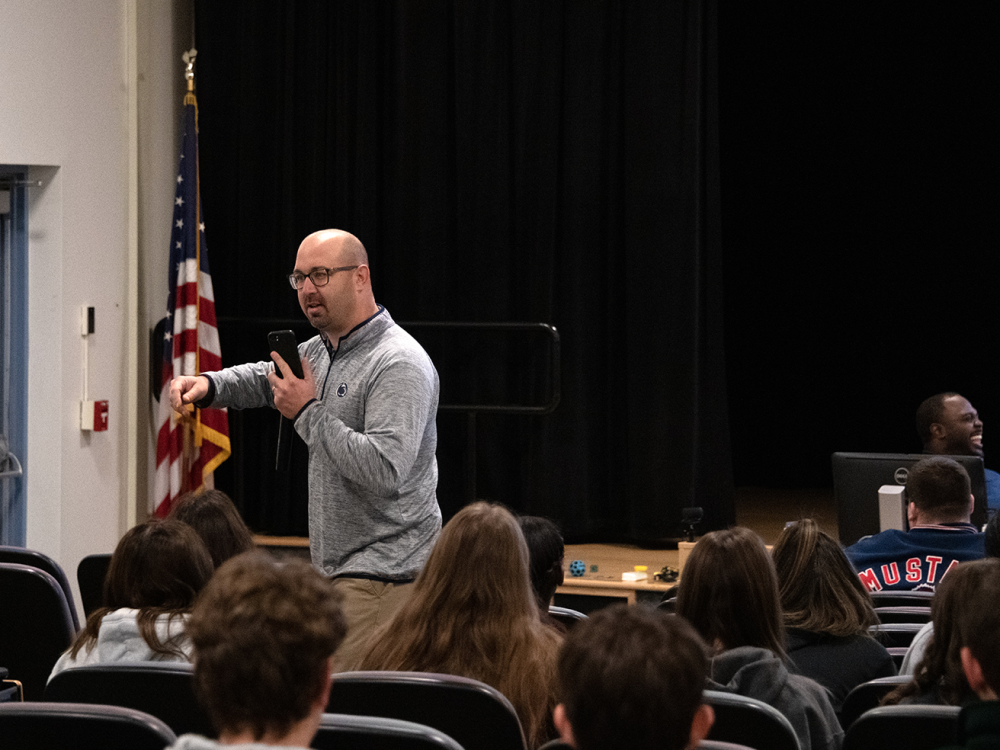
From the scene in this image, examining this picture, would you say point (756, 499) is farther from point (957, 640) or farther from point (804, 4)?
point (957, 640)

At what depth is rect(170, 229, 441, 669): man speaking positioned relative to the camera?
318 cm

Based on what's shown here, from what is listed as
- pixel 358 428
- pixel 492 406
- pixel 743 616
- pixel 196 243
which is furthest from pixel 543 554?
pixel 196 243

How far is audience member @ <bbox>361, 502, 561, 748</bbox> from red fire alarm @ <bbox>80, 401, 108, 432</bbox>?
3.83m

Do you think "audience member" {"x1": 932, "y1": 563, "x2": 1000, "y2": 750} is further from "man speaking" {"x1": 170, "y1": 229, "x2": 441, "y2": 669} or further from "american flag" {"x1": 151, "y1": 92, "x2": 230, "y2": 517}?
"american flag" {"x1": 151, "y1": 92, "x2": 230, "y2": 517}

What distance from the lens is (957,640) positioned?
2105 mm

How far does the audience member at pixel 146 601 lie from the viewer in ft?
8.36

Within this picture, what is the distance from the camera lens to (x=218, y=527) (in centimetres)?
324

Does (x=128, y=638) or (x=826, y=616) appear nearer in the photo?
(x=128, y=638)

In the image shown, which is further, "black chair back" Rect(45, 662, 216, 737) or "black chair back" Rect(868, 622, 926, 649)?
"black chair back" Rect(868, 622, 926, 649)

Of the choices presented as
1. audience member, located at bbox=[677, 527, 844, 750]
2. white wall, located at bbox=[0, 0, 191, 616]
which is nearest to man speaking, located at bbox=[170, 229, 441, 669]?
audience member, located at bbox=[677, 527, 844, 750]

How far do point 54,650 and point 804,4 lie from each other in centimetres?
599

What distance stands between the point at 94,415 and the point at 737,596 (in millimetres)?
4214

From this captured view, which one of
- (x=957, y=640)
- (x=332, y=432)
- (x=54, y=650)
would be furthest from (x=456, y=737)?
(x=54, y=650)

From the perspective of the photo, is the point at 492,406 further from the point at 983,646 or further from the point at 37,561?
the point at 983,646
